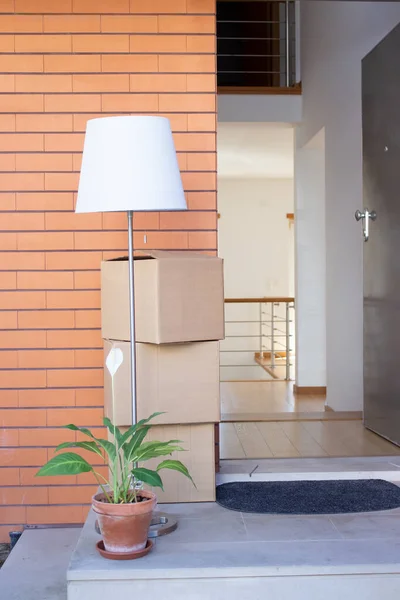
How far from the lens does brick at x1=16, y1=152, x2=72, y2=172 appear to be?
121 inches

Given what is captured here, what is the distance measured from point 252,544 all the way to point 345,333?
2597 mm

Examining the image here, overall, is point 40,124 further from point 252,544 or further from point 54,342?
point 252,544

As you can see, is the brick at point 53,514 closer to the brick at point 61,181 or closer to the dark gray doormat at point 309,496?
the dark gray doormat at point 309,496

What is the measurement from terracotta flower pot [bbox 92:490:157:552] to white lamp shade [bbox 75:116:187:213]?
2.84 ft

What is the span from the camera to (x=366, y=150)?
392 centimetres

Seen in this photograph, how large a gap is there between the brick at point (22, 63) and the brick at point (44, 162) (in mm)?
320

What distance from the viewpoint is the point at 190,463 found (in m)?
2.83

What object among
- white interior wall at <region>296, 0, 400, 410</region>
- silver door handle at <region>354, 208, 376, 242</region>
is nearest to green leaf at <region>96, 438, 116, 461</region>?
silver door handle at <region>354, 208, 376, 242</region>

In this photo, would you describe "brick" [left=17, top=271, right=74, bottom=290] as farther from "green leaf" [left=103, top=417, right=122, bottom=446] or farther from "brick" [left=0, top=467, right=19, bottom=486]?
"green leaf" [left=103, top=417, right=122, bottom=446]

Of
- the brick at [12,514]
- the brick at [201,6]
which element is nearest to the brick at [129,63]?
the brick at [201,6]

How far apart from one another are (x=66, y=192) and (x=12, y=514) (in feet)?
4.12

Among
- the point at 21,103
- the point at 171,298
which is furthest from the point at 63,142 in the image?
the point at 171,298

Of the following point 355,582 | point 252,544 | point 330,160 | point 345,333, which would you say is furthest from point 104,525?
point 330,160

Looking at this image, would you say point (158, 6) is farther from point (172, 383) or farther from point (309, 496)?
point (309, 496)
